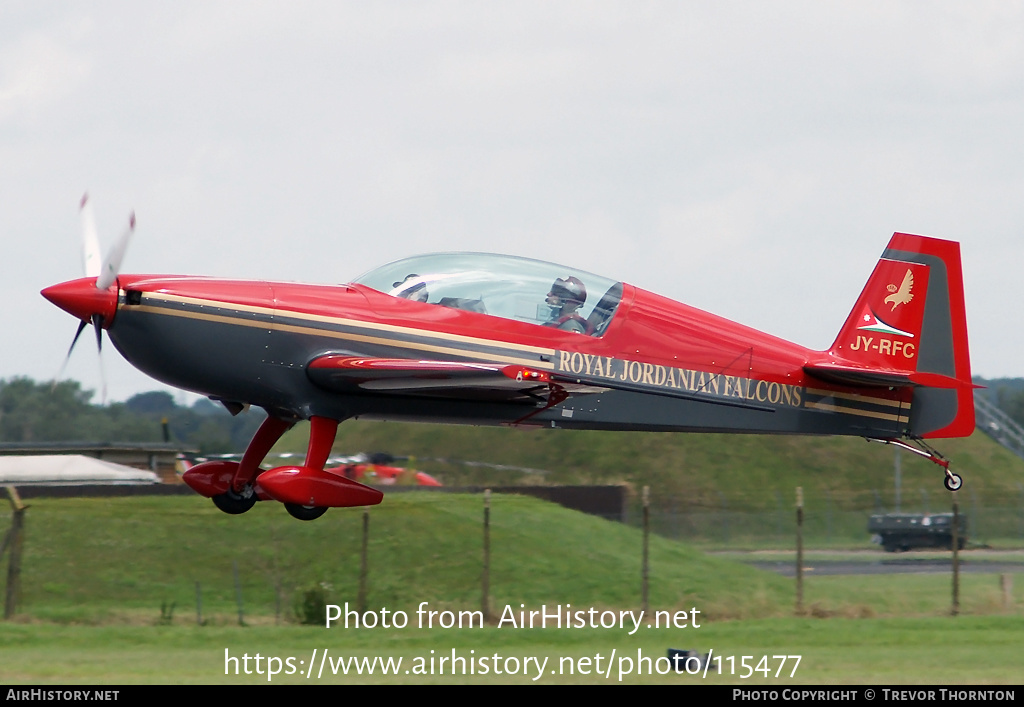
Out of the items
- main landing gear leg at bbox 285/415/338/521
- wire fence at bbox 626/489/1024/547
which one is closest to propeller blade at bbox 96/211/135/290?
main landing gear leg at bbox 285/415/338/521

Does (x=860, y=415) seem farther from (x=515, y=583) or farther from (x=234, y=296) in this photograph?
(x=515, y=583)

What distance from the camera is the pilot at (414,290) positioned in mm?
11359

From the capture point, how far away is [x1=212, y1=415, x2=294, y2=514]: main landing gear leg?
1202cm

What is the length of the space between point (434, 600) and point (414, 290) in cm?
914

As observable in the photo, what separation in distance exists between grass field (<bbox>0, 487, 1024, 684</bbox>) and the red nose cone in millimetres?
3942

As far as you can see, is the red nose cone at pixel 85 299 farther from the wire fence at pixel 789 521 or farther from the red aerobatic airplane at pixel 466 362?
the wire fence at pixel 789 521

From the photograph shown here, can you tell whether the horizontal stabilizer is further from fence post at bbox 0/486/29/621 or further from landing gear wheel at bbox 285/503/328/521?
fence post at bbox 0/486/29/621

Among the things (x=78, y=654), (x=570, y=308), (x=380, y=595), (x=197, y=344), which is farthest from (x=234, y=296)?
(x=380, y=595)

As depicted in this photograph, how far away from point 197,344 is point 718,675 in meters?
6.38

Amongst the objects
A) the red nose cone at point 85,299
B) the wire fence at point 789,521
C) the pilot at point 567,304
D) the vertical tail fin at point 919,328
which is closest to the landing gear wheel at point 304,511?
the red nose cone at point 85,299

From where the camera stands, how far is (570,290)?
11.6 metres

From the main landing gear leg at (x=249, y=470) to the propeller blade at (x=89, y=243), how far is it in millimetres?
2170

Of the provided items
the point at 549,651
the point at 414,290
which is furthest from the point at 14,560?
the point at 414,290

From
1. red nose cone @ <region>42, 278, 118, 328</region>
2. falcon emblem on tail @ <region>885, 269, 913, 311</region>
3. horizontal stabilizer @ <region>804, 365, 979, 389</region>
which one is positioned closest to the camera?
red nose cone @ <region>42, 278, 118, 328</region>
